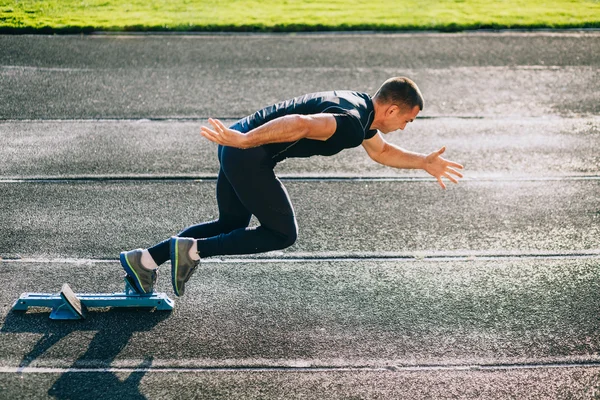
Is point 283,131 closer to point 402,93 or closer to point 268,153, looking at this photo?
point 268,153

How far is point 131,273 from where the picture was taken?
213 inches

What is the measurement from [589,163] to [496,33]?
5.17 meters

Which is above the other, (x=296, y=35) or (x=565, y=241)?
(x=296, y=35)

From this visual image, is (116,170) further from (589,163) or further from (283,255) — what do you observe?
(589,163)

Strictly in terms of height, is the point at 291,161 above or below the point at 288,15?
below

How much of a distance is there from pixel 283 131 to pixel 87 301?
2.19m

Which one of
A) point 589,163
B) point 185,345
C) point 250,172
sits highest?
point 250,172

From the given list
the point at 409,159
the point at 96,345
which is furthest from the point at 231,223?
the point at 409,159

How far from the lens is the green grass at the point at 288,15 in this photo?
1287 cm

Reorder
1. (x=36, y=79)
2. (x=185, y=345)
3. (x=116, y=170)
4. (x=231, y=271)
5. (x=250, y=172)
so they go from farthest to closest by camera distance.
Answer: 1. (x=36, y=79)
2. (x=116, y=170)
3. (x=231, y=271)
4. (x=185, y=345)
5. (x=250, y=172)

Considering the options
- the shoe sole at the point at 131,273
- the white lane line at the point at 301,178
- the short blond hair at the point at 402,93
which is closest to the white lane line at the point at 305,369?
the shoe sole at the point at 131,273

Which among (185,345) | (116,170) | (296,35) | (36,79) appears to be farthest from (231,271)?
(296,35)

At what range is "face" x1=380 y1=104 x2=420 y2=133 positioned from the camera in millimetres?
4934

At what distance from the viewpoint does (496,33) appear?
514 inches
